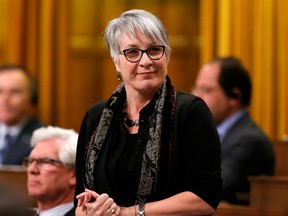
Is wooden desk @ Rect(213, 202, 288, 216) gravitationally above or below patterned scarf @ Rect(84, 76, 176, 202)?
below

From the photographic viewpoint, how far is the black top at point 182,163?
2.33 metres

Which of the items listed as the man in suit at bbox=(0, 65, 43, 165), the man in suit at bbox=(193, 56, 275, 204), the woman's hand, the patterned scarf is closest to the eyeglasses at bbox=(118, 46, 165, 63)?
the patterned scarf

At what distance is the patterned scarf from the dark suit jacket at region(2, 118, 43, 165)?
2555 millimetres

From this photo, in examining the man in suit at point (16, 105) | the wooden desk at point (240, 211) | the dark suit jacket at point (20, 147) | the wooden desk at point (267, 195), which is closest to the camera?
the wooden desk at point (240, 211)

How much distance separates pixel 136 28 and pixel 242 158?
183 cm

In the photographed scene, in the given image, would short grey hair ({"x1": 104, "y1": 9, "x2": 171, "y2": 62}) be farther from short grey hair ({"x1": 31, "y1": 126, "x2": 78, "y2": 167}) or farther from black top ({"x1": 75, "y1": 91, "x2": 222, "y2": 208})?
short grey hair ({"x1": 31, "y1": 126, "x2": 78, "y2": 167})

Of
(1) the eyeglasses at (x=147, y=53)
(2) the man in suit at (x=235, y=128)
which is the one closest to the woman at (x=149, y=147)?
(1) the eyeglasses at (x=147, y=53)

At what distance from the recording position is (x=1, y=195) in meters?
1.33

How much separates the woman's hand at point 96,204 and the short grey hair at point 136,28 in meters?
0.44

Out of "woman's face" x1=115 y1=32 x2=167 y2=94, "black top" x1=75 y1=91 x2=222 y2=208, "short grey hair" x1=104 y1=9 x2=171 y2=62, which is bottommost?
"black top" x1=75 y1=91 x2=222 y2=208

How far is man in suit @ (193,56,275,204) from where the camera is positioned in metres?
Answer: 4.00

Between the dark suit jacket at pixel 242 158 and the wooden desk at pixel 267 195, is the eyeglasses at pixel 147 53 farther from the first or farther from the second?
the dark suit jacket at pixel 242 158

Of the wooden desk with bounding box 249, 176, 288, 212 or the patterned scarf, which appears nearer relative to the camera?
the patterned scarf

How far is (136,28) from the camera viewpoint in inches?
93.4
